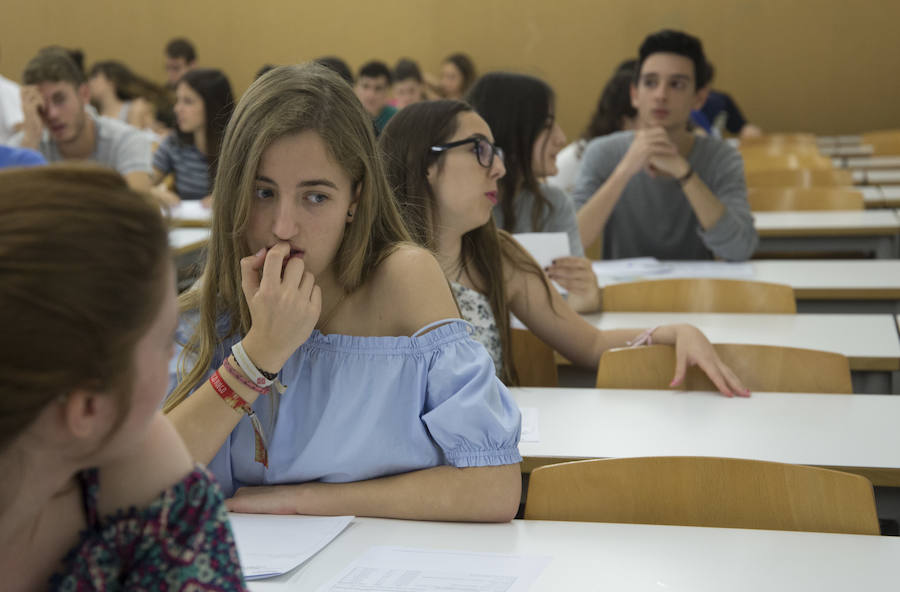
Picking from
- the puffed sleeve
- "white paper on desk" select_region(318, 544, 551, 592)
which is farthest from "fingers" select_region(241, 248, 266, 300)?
"white paper on desk" select_region(318, 544, 551, 592)

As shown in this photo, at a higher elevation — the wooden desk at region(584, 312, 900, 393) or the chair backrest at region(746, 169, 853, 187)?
the chair backrest at region(746, 169, 853, 187)

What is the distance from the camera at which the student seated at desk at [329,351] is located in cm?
142

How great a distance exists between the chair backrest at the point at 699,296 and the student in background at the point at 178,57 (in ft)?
24.0

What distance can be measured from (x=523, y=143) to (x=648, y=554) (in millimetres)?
1856

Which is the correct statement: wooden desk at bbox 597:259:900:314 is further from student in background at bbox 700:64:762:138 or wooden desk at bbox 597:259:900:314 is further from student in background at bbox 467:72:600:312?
student in background at bbox 700:64:762:138

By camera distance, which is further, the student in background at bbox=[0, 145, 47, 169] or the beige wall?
the beige wall

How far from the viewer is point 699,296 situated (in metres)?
2.83

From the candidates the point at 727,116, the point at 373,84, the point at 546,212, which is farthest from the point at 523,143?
the point at 727,116

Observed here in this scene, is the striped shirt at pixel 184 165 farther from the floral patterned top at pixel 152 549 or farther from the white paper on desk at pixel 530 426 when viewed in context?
the floral patterned top at pixel 152 549

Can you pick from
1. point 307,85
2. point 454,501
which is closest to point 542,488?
point 454,501

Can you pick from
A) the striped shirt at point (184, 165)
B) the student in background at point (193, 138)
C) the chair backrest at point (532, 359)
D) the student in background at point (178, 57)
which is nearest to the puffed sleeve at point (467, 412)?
the chair backrest at point (532, 359)

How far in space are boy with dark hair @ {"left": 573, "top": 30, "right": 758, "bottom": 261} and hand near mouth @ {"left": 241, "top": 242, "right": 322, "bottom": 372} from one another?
2236 millimetres

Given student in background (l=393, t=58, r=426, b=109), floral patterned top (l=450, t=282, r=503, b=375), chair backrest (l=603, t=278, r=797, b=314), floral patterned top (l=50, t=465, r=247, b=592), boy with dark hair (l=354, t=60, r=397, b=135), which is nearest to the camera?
floral patterned top (l=50, t=465, r=247, b=592)

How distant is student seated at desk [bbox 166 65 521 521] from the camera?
4.66 feet
